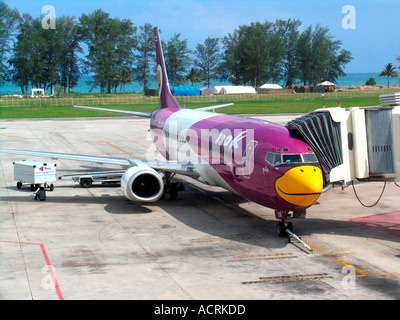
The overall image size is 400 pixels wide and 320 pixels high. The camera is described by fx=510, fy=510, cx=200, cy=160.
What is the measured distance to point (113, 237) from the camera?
20406mm

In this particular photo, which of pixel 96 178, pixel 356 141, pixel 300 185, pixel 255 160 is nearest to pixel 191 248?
pixel 255 160

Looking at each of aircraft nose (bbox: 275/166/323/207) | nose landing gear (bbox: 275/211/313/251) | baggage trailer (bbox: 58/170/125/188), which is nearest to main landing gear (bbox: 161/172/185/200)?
baggage trailer (bbox: 58/170/125/188)

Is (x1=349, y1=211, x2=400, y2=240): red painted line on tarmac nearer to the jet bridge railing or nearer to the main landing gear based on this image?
the jet bridge railing

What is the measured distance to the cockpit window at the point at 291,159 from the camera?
61.7 ft

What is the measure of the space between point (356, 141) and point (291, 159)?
9.50 feet

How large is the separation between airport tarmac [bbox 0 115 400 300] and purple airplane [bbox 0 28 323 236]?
1399mm

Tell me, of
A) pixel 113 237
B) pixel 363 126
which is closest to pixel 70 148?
pixel 113 237

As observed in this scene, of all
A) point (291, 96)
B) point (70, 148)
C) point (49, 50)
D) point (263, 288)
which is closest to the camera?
point (263, 288)

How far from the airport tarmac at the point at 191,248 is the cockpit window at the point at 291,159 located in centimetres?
314

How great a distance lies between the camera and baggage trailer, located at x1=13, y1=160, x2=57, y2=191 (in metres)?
29.0

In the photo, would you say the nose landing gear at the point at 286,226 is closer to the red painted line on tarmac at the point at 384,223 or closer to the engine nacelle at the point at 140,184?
the red painted line on tarmac at the point at 384,223

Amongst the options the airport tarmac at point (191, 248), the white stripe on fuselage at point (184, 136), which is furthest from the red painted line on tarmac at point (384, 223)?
the white stripe on fuselage at point (184, 136)
